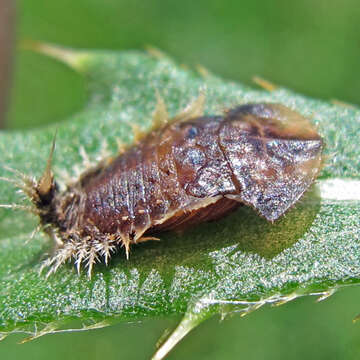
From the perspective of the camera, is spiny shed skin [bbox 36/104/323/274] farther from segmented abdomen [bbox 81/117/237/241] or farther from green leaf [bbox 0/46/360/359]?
green leaf [bbox 0/46/360/359]

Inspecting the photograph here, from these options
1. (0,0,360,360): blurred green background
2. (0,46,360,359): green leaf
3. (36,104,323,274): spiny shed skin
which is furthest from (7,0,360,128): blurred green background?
(36,104,323,274): spiny shed skin

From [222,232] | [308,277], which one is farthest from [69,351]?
[308,277]

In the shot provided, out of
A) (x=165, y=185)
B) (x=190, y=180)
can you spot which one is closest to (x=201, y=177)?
(x=190, y=180)

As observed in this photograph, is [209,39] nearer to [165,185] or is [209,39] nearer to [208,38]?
[208,38]

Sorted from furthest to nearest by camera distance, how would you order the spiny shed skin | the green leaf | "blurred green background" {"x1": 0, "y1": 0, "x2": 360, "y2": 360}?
"blurred green background" {"x1": 0, "y1": 0, "x2": 360, "y2": 360} < the spiny shed skin < the green leaf

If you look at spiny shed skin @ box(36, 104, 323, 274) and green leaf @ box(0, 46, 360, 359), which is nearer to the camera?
green leaf @ box(0, 46, 360, 359)

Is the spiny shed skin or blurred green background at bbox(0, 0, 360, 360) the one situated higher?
blurred green background at bbox(0, 0, 360, 360)

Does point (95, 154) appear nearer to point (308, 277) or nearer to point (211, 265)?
point (211, 265)
